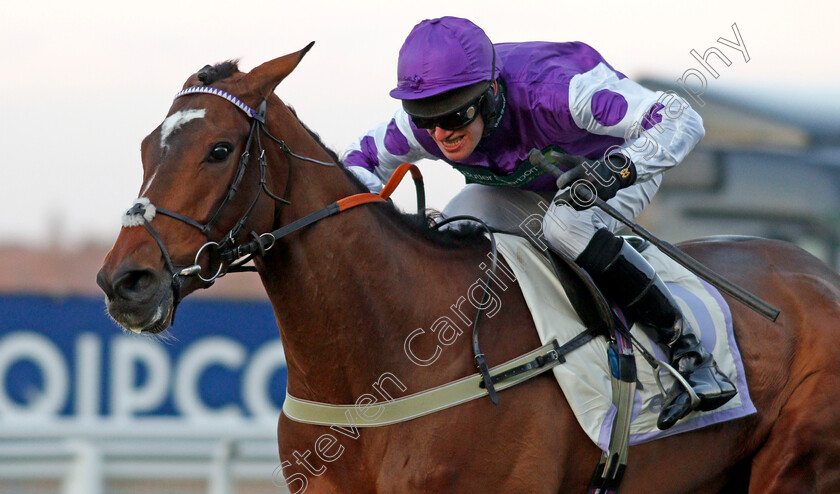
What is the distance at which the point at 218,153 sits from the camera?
2.76 metres

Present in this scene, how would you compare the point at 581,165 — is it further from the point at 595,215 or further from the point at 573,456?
the point at 573,456

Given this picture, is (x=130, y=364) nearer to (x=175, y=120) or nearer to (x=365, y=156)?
(x=365, y=156)

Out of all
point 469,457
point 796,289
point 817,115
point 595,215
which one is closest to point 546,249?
point 595,215

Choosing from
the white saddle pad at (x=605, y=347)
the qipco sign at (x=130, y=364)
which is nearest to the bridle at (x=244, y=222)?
the white saddle pad at (x=605, y=347)

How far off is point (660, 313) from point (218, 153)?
5.39 ft

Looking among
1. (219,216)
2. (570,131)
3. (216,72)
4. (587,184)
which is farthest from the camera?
(570,131)

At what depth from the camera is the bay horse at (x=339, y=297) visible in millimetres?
2695

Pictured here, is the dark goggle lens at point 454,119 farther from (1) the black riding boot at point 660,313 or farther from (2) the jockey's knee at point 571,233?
(1) the black riding boot at point 660,313

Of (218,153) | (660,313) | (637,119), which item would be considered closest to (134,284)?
(218,153)

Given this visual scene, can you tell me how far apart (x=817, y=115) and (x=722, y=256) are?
9.27 meters

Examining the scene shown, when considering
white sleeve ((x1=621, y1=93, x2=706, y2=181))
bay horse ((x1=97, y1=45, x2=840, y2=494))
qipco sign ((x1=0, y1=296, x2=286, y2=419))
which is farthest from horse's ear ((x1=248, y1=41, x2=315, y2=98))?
qipco sign ((x1=0, y1=296, x2=286, y2=419))

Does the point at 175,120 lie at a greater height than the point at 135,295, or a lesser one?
greater

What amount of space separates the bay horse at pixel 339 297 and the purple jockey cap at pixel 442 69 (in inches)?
13.7

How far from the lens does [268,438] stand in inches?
241
